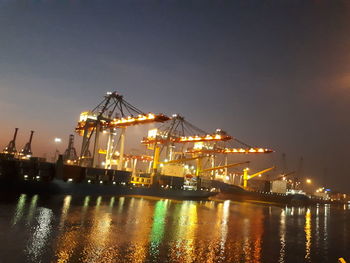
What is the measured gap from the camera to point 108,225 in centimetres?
1439

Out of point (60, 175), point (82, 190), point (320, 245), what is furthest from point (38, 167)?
point (320, 245)

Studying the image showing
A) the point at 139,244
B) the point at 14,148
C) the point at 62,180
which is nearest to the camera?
the point at 139,244

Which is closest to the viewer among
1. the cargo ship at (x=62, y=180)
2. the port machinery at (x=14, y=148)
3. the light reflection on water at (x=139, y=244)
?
the light reflection on water at (x=139, y=244)

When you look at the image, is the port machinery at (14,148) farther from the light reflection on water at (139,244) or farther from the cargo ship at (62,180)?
the light reflection on water at (139,244)

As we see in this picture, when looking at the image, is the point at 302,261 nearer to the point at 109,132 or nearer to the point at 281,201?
the point at 109,132

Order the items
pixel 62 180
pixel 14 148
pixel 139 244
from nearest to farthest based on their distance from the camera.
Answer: pixel 139 244, pixel 62 180, pixel 14 148

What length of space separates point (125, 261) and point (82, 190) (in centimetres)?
3186

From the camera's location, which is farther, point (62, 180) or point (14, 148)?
point (14, 148)

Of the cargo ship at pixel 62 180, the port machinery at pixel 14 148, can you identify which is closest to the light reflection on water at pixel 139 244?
the cargo ship at pixel 62 180

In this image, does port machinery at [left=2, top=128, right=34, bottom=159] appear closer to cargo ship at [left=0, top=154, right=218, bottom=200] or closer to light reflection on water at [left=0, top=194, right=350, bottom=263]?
cargo ship at [left=0, top=154, right=218, bottom=200]

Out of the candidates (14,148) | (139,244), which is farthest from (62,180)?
(14,148)

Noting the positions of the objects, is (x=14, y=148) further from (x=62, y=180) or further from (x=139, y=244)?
(x=139, y=244)

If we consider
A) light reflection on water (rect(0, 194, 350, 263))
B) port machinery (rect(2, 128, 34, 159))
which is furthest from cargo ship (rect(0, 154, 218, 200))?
port machinery (rect(2, 128, 34, 159))

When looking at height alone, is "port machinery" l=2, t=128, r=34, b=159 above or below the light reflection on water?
above
